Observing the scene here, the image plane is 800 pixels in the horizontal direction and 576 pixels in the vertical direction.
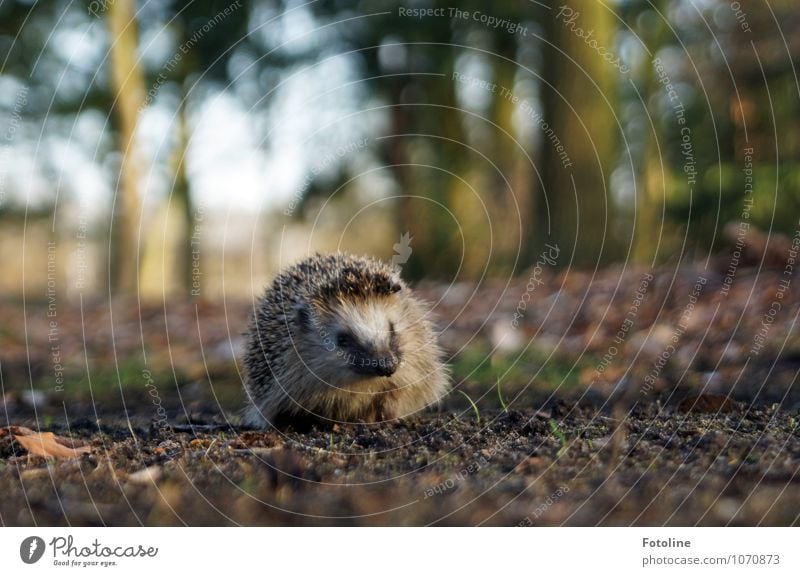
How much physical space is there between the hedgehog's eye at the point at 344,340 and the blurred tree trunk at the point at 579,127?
6.25m

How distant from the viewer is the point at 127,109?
17.8m

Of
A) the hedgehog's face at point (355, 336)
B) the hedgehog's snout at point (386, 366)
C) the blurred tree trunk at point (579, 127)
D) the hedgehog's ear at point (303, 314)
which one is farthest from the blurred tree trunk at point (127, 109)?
the hedgehog's snout at point (386, 366)

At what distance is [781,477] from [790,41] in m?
10.4

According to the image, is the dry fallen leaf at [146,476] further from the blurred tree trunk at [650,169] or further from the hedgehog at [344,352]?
the blurred tree trunk at [650,169]

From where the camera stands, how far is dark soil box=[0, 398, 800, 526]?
4316mm

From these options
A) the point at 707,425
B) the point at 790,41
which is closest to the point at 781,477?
the point at 707,425

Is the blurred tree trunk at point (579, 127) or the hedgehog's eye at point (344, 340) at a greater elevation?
the blurred tree trunk at point (579, 127)

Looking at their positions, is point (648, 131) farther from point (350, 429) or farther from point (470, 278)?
point (350, 429)

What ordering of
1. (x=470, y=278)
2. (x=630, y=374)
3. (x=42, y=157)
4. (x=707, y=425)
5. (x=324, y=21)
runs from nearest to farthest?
(x=707, y=425)
(x=630, y=374)
(x=470, y=278)
(x=324, y=21)
(x=42, y=157)

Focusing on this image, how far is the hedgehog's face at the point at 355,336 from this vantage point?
244 inches

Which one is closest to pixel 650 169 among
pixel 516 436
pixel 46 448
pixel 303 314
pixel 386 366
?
pixel 303 314

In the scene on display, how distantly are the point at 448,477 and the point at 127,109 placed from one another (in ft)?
52.1

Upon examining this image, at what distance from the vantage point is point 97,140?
22.0 meters

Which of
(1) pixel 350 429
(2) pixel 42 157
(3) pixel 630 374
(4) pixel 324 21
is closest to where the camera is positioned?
(1) pixel 350 429
